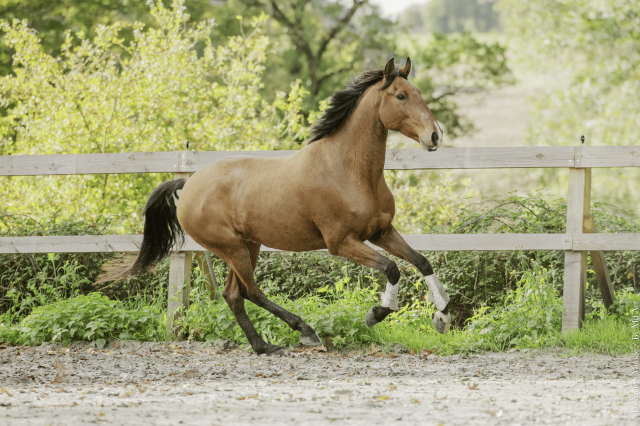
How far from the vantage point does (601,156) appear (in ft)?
16.6

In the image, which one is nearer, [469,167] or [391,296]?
[391,296]

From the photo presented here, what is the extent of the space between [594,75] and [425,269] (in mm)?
15975

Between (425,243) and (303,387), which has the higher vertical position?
(425,243)

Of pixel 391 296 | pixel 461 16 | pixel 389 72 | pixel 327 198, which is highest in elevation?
pixel 461 16

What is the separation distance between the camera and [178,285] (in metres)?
5.61

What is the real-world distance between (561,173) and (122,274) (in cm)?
1691

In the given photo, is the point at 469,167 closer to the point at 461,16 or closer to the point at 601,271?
the point at 601,271

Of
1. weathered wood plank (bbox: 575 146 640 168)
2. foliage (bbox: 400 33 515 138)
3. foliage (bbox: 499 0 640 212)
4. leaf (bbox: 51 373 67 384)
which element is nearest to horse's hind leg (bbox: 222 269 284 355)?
leaf (bbox: 51 373 67 384)

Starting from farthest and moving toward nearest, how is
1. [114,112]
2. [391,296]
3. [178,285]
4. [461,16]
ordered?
[461,16] < [114,112] < [178,285] < [391,296]

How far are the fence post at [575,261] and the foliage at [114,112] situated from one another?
4.89 meters

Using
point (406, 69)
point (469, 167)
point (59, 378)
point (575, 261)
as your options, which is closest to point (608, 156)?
point (575, 261)

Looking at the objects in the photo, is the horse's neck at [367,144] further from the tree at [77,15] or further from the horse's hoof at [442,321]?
the tree at [77,15]

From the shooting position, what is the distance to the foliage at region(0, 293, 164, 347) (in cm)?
541

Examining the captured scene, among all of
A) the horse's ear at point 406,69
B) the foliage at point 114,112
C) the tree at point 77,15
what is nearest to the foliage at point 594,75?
the tree at point 77,15
